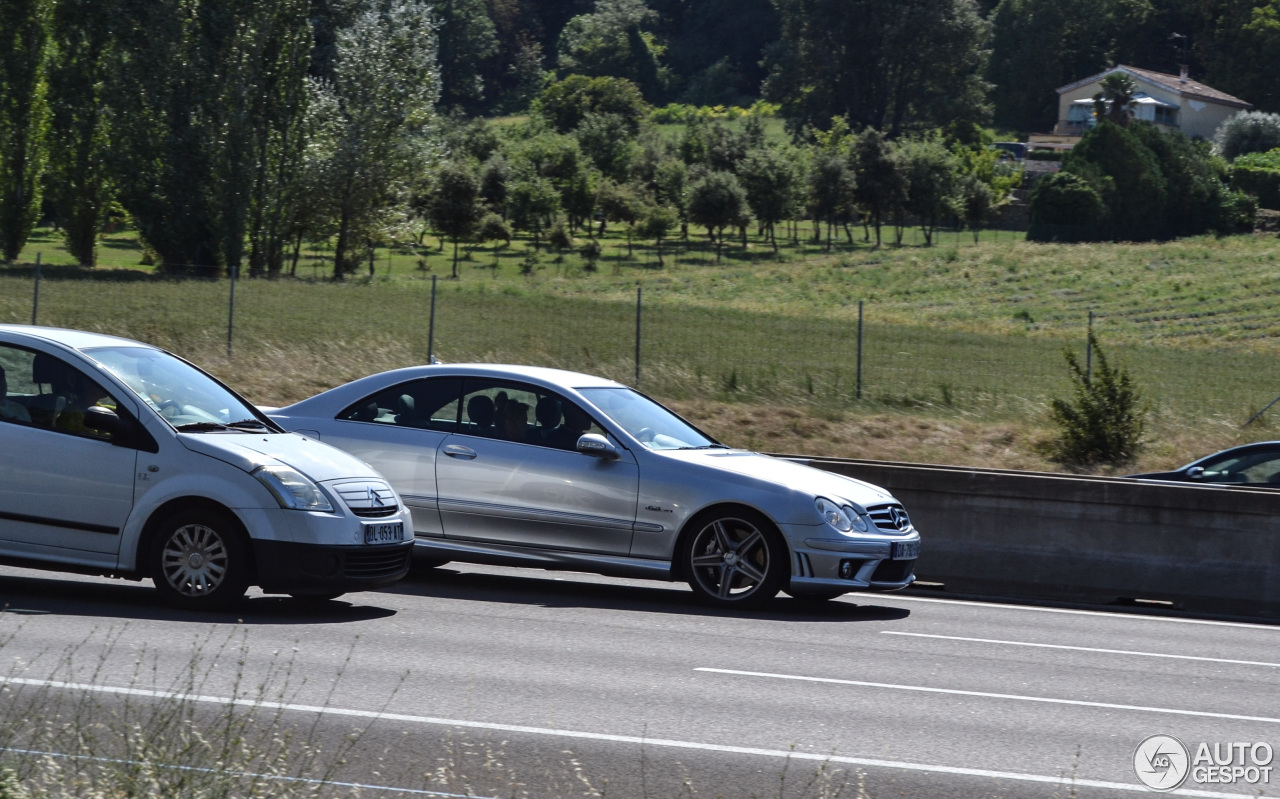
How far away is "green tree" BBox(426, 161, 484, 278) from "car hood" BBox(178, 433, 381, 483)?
58.7m

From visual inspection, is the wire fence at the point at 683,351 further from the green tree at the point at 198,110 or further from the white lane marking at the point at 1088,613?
the green tree at the point at 198,110

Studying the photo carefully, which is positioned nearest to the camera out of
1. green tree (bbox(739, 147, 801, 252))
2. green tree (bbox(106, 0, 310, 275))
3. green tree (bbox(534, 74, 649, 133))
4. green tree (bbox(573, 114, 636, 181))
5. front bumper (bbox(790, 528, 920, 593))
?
front bumper (bbox(790, 528, 920, 593))

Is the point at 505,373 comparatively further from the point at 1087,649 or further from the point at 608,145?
the point at 608,145

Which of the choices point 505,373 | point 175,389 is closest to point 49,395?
point 175,389

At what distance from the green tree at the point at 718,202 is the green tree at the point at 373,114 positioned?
26.6m

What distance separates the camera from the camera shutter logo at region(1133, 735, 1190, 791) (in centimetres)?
595

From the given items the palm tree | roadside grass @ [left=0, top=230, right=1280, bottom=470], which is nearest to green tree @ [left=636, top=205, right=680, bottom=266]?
roadside grass @ [left=0, top=230, right=1280, bottom=470]

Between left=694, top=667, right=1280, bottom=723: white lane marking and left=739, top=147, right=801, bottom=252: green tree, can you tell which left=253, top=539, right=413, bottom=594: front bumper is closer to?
left=694, top=667, right=1280, bottom=723: white lane marking

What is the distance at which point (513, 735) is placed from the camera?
20.3 feet

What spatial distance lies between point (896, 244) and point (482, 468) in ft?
232

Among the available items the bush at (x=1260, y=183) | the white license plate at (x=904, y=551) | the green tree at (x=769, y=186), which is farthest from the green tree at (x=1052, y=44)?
the white license plate at (x=904, y=551)

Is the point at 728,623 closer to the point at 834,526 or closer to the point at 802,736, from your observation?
the point at 834,526

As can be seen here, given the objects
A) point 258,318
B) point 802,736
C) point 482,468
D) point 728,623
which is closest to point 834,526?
point 728,623

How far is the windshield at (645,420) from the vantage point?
1045cm
